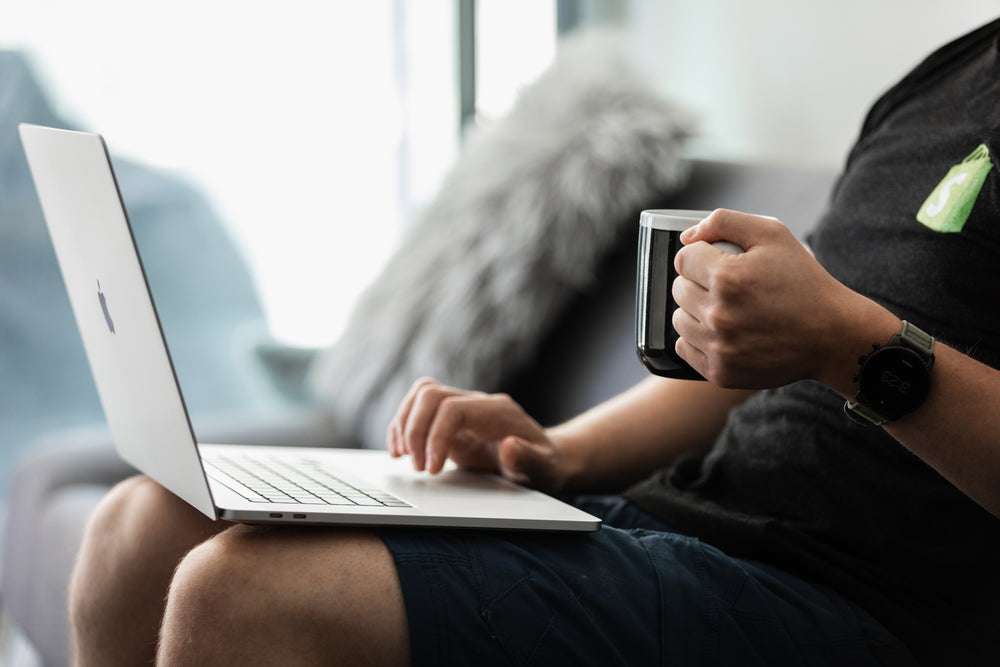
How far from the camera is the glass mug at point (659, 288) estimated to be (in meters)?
0.72

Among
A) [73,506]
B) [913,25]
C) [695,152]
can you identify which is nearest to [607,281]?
[695,152]

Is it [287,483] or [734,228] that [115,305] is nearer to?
[287,483]

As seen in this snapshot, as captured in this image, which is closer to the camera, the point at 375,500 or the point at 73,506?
the point at 375,500

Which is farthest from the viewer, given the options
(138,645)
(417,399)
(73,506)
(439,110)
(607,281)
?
(439,110)

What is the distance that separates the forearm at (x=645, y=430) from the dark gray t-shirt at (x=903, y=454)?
0.26 feet

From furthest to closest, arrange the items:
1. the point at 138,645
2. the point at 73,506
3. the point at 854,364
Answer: the point at 73,506
the point at 138,645
the point at 854,364

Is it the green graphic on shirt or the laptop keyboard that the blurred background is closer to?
the green graphic on shirt

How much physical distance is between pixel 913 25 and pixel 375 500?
1.19 metres

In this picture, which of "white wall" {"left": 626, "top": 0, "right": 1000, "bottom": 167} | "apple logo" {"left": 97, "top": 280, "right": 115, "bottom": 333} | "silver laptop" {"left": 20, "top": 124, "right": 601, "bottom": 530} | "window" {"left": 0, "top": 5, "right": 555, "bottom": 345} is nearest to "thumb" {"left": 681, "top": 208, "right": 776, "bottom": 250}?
"silver laptop" {"left": 20, "top": 124, "right": 601, "bottom": 530}

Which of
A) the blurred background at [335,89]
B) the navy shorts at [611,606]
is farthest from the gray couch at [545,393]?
the navy shorts at [611,606]

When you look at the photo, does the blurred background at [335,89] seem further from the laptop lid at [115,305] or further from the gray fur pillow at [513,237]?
the laptop lid at [115,305]

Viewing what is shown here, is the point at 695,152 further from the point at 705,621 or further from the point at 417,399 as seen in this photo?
the point at 705,621

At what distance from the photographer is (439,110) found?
8.16ft

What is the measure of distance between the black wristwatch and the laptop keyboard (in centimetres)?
34
